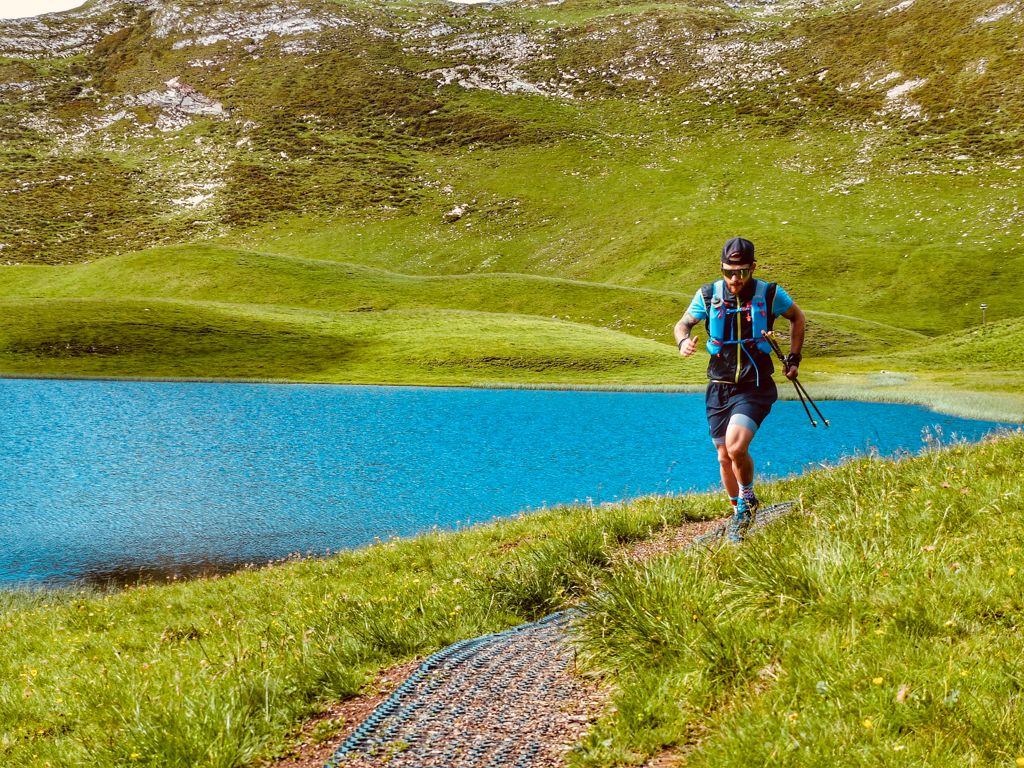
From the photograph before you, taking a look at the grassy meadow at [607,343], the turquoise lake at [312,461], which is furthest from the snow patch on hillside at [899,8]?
the turquoise lake at [312,461]

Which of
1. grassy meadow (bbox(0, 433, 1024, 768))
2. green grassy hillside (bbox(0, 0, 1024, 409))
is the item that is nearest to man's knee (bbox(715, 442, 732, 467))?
grassy meadow (bbox(0, 433, 1024, 768))

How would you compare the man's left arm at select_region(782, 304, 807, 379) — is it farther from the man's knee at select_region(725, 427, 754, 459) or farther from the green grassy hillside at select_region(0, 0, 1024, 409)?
the green grassy hillside at select_region(0, 0, 1024, 409)

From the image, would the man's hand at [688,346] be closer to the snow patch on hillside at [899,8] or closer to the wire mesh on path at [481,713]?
the wire mesh on path at [481,713]

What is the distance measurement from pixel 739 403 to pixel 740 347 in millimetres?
785

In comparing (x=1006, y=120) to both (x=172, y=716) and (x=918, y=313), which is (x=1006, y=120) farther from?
(x=172, y=716)

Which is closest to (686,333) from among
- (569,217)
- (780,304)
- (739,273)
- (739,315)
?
(739,315)

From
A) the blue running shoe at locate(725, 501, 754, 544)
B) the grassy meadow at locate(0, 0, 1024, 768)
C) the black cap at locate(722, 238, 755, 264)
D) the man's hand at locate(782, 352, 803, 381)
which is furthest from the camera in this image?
the man's hand at locate(782, 352, 803, 381)

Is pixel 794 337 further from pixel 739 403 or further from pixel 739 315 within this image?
pixel 739 403

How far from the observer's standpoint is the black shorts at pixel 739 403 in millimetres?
10266

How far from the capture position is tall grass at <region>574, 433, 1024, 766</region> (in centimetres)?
448

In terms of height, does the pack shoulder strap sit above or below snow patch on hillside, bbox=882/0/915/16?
below

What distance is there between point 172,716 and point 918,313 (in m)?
118

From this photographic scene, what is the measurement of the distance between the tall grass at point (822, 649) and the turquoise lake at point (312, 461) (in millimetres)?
7540

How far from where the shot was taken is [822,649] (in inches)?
210
